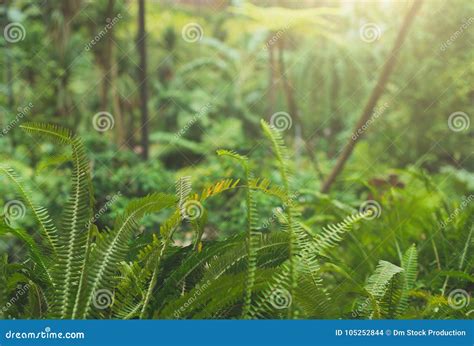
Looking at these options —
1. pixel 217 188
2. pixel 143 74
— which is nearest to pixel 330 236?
pixel 217 188

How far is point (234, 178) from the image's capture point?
3.21 meters

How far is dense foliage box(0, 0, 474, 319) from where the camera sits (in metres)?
1.08

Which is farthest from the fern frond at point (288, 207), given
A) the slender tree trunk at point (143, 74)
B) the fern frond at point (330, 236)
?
the slender tree trunk at point (143, 74)

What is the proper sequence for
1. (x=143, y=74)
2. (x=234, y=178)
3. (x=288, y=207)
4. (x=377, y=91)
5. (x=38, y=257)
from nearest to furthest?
(x=288, y=207) → (x=38, y=257) → (x=377, y=91) → (x=234, y=178) → (x=143, y=74)

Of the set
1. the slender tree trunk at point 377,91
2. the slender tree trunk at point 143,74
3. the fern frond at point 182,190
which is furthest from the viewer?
the slender tree trunk at point 143,74

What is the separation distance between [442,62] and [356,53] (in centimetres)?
178

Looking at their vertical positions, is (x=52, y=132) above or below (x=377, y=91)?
below

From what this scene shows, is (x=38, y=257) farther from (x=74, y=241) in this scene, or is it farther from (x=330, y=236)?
(x=330, y=236)

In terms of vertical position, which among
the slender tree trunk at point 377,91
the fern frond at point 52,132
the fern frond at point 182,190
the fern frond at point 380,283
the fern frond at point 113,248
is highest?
the slender tree trunk at point 377,91

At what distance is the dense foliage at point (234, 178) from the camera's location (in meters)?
1.08

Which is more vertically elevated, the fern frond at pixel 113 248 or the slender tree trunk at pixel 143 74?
the slender tree trunk at pixel 143 74

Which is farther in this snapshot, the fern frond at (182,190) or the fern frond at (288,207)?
the fern frond at (182,190)

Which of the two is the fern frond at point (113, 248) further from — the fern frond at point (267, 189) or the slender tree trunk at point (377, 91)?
the slender tree trunk at point (377, 91)

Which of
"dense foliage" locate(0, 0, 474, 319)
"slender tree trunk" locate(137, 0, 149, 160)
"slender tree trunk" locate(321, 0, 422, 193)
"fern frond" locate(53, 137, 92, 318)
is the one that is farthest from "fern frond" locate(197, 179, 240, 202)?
"slender tree trunk" locate(137, 0, 149, 160)
